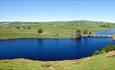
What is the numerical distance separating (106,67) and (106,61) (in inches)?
189

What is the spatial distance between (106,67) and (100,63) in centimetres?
428

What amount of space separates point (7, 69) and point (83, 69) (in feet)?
62.1

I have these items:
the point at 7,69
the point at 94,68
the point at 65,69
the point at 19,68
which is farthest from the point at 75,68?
the point at 7,69

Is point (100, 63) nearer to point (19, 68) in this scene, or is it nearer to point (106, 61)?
point (106, 61)

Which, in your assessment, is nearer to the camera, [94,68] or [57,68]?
[94,68]

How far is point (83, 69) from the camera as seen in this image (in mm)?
44594

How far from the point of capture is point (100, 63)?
46.9 meters

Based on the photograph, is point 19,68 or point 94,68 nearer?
point 94,68

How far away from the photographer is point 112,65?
141 feet

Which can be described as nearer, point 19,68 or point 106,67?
point 106,67

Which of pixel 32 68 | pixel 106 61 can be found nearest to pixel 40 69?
pixel 32 68

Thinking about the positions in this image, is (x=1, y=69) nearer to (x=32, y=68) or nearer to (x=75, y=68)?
(x=32, y=68)

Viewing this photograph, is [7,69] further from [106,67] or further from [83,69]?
[106,67]

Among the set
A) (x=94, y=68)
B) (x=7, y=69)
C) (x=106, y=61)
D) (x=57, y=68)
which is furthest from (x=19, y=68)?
(x=106, y=61)
